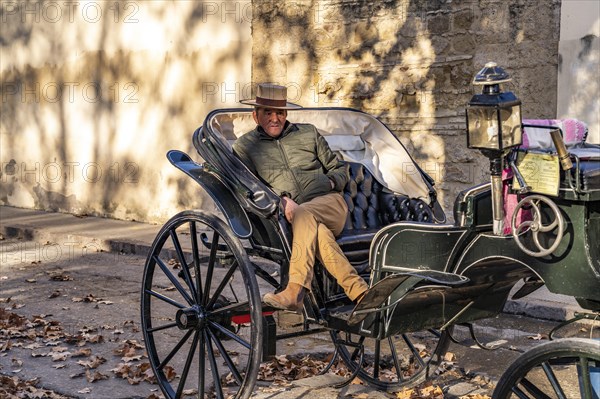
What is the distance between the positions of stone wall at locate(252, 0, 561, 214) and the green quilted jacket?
14.2ft

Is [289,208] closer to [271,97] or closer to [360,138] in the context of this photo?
[271,97]

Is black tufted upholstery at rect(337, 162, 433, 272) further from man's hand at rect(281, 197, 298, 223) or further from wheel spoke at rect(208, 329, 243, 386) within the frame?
wheel spoke at rect(208, 329, 243, 386)

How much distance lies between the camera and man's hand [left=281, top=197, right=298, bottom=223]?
538 cm

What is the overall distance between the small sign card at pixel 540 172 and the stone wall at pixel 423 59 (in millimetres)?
5841

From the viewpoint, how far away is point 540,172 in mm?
4082

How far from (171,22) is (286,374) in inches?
309

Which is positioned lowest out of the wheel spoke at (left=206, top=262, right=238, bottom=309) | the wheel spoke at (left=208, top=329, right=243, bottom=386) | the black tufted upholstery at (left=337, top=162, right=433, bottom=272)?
the wheel spoke at (left=208, top=329, right=243, bottom=386)

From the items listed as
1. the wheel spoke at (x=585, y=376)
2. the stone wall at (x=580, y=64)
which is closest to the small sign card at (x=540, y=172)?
the wheel spoke at (x=585, y=376)

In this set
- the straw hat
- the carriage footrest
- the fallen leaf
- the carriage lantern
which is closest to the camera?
the carriage lantern

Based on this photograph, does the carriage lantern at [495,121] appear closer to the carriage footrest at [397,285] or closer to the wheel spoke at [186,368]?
the carriage footrest at [397,285]

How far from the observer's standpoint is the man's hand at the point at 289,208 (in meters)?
5.38

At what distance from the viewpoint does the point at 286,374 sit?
6238 millimetres

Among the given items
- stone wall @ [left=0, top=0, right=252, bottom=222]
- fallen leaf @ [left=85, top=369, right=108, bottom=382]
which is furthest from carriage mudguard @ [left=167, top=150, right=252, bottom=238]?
stone wall @ [left=0, top=0, right=252, bottom=222]

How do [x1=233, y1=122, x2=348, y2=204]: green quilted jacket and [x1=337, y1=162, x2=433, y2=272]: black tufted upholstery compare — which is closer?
[x1=233, y1=122, x2=348, y2=204]: green quilted jacket
